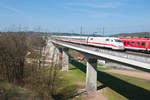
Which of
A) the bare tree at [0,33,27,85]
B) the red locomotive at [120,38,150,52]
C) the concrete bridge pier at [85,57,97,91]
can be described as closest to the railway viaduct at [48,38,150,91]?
the concrete bridge pier at [85,57,97,91]

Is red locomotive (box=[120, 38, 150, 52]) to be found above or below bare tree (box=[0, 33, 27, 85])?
above

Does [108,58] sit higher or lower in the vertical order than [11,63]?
higher

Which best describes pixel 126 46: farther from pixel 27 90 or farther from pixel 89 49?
pixel 27 90

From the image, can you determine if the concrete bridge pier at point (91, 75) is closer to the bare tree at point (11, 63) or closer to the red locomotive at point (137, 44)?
the red locomotive at point (137, 44)

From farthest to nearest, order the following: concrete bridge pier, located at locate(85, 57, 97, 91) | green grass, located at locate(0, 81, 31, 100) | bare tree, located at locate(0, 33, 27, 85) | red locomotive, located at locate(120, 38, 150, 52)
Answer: concrete bridge pier, located at locate(85, 57, 97, 91) < bare tree, located at locate(0, 33, 27, 85) < red locomotive, located at locate(120, 38, 150, 52) < green grass, located at locate(0, 81, 31, 100)

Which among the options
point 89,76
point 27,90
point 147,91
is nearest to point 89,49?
point 89,76

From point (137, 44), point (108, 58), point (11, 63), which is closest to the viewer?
point (108, 58)

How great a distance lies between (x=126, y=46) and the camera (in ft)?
89.4

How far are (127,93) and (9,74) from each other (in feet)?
67.4

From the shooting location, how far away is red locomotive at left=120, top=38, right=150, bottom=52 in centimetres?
2347

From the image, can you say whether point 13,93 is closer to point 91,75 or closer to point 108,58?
point 108,58

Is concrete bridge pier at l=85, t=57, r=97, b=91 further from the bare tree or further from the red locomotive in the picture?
the bare tree

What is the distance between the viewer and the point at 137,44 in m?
25.2

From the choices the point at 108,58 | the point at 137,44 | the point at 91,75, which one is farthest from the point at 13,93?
the point at 137,44
